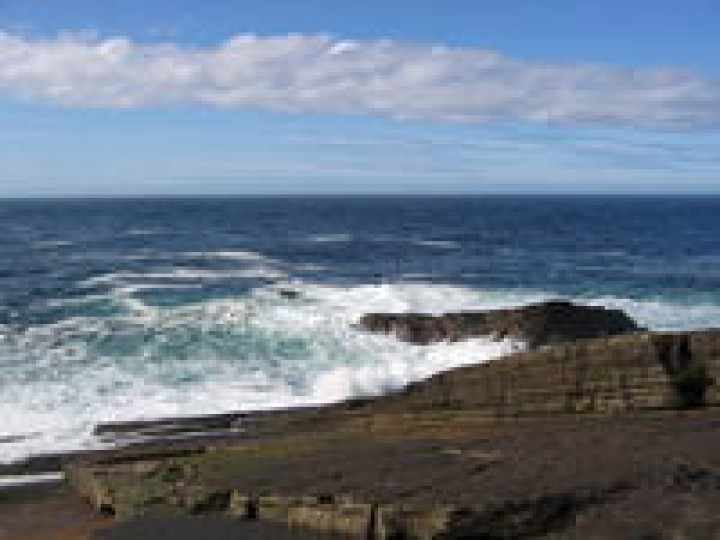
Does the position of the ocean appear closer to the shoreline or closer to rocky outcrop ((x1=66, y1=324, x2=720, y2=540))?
the shoreline

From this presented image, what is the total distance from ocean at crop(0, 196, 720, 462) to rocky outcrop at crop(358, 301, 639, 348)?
0.58m

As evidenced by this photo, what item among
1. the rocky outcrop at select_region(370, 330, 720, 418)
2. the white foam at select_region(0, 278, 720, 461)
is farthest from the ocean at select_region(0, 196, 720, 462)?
the rocky outcrop at select_region(370, 330, 720, 418)

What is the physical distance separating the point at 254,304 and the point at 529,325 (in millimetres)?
15227

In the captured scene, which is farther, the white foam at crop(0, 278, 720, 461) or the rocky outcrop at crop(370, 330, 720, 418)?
the white foam at crop(0, 278, 720, 461)

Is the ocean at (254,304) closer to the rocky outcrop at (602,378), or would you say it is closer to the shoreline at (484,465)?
the shoreline at (484,465)

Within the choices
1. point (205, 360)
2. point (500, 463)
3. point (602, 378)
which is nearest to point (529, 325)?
point (205, 360)

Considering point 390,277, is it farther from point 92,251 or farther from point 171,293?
point 92,251

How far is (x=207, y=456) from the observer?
60.2 feet

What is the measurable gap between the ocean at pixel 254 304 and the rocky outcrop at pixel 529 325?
0.58 m

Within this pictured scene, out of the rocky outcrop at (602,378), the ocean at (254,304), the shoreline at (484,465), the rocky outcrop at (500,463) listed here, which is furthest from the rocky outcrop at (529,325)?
the rocky outcrop at (602,378)

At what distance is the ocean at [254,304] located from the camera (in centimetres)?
3406

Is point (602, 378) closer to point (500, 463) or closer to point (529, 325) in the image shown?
point (500, 463)

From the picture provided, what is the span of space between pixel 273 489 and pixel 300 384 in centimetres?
1961

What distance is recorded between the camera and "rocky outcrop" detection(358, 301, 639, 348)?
1522 inches
